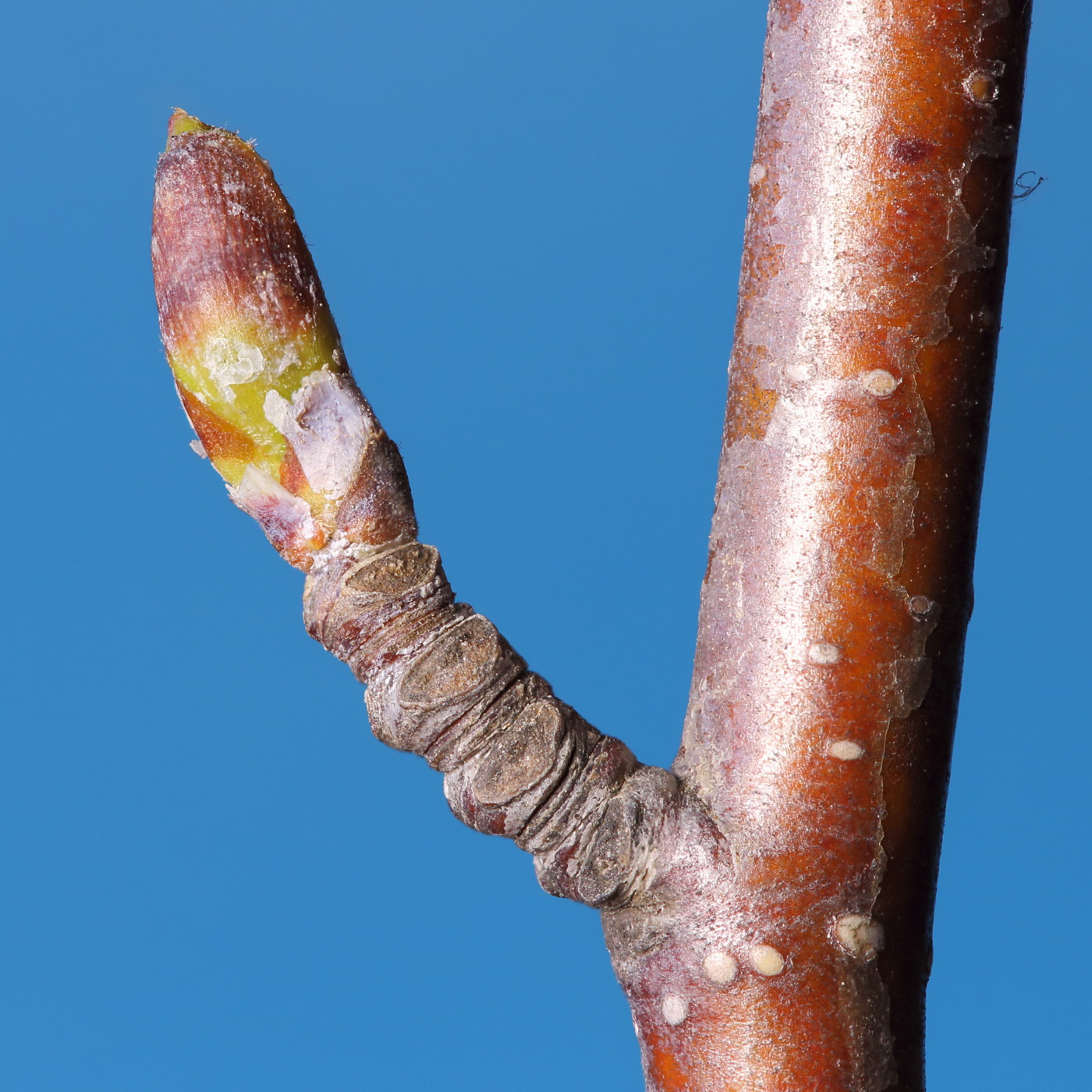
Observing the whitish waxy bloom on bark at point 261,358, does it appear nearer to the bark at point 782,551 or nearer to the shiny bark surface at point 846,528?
the bark at point 782,551

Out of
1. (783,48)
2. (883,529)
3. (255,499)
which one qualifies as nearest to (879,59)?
(783,48)

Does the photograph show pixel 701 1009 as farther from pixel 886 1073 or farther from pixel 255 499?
pixel 255 499

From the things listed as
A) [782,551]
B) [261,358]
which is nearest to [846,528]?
[782,551]

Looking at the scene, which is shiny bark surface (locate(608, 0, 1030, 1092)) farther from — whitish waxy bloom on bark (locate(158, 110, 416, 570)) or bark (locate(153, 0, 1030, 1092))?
whitish waxy bloom on bark (locate(158, 110, 416, 570))

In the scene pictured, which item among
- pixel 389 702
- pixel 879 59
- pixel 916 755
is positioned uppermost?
pixel 879 59

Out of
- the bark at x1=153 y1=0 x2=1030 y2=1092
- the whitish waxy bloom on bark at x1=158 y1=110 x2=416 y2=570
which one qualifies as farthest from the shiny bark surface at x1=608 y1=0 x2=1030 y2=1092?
the whitish waxy bloom on bark at x1=158 y1=110 x2=416 y2=570

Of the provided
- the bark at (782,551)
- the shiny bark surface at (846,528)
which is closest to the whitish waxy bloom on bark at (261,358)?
the bark at (782,551)

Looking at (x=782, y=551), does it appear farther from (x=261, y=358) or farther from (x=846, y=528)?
(x=261, y=358)
